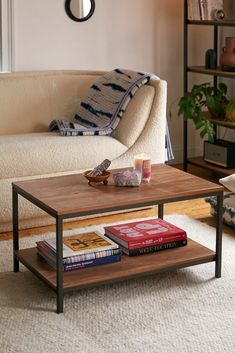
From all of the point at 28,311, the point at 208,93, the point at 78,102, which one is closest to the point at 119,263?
the point at 28,311

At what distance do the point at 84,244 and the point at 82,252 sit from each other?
9 cm

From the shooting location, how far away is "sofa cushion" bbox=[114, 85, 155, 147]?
432 cm

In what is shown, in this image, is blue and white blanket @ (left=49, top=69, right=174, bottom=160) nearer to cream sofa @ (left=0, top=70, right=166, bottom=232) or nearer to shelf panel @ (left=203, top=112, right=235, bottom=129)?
cream sofa @ (left=0, top=70, right=166, bottom=232)

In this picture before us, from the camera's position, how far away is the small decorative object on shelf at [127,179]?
3.28 m

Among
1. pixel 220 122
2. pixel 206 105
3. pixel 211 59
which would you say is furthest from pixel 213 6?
pixel 220 122

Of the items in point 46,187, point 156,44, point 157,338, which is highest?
point 156,44

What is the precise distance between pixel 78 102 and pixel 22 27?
615 millimetres

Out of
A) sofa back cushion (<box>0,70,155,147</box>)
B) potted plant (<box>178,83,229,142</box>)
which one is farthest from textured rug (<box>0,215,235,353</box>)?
potted plant (<box>178,83,229,142</box>)

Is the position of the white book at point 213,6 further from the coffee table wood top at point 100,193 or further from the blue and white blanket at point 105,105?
the coffee table wood top at point 100,193

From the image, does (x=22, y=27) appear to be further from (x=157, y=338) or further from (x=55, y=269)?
(x=157, y=338)

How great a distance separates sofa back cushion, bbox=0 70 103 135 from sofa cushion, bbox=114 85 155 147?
45 cm

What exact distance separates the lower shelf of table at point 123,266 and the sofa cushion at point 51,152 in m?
0.68

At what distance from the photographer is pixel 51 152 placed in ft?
13.2

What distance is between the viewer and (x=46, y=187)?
327cm
